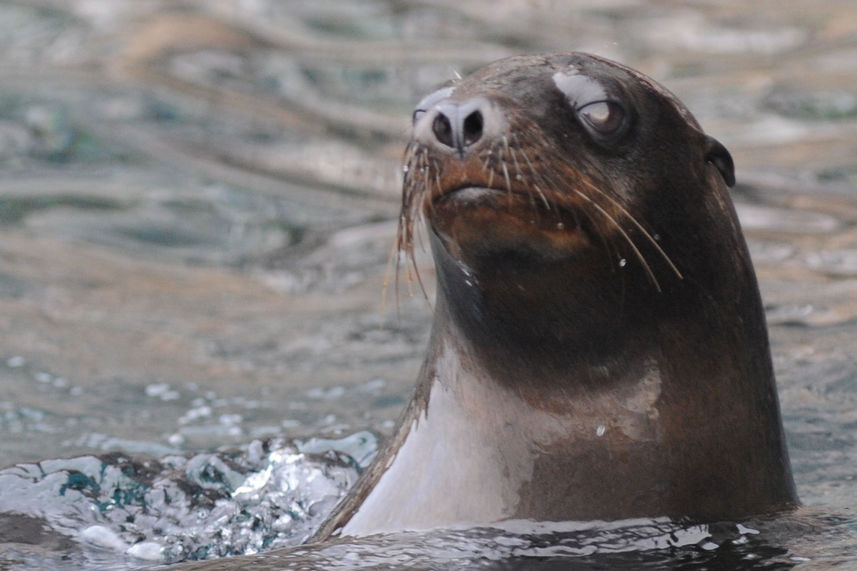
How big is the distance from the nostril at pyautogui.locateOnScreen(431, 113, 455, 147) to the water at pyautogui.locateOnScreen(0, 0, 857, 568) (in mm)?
955

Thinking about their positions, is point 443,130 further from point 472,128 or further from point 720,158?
point 720,158

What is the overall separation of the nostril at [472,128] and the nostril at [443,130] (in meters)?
0.03

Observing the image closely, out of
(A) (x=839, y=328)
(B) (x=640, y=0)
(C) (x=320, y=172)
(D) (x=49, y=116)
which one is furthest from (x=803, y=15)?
(A) (x=839, y=328)

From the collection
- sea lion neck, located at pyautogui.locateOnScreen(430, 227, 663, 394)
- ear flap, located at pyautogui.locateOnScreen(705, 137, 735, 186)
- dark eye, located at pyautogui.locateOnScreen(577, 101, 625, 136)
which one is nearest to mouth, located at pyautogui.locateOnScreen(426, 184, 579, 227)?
sea lion neck, located at pyautogui.locateOnScreen(430, 227, 663, 394)

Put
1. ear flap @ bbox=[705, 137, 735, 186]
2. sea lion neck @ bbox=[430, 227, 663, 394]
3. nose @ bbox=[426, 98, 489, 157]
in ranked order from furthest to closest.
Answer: ear flap @ bbox=[705, 137, 735, 186]
sea lion neck @ bbox=[430, 227, 663, 394]
nose @ bbox=[426, 98, 489, 157]

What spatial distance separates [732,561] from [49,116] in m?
9.38

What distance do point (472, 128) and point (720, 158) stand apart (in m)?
0.87

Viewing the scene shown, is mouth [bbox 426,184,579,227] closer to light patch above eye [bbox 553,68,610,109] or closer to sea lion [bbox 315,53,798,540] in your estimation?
sea lion [bbox 315,53,798,540]

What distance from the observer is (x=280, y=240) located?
32.7ft

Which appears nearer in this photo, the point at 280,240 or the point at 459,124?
the point at 459,124

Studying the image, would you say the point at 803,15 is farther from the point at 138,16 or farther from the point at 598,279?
the point at 598,279

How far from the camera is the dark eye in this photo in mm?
3561

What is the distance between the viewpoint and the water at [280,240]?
4.62 m

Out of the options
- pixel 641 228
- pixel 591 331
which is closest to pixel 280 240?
pixel 591 331
